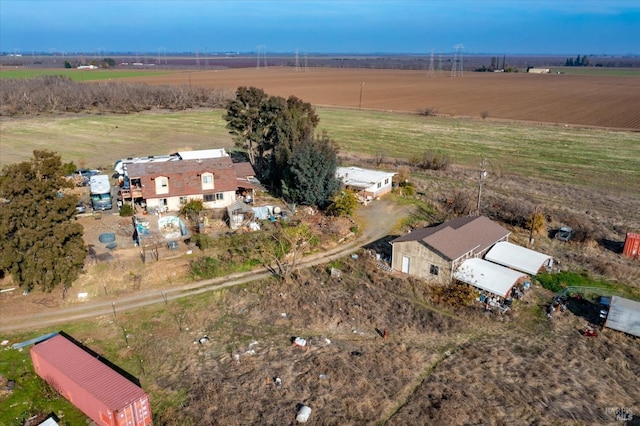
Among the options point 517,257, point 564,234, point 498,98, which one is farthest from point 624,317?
point 498,98

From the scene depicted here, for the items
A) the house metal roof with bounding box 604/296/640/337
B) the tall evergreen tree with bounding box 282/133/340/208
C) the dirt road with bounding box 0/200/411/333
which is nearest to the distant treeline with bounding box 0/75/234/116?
the tall evergreen tree with bounding box 282/133/340/208

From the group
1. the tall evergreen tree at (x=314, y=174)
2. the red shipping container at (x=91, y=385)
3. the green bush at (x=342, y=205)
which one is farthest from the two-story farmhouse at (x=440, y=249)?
the red shipping container at (x=91, y=385)

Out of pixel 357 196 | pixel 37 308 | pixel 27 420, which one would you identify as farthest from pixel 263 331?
pixel 357 196

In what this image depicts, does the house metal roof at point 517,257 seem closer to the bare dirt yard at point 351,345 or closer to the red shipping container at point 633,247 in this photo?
the bare dirt yard at point 351,345

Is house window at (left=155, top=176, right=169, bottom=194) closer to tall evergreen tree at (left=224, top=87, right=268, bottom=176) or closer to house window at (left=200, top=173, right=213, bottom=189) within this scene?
house window at (left=200, top=173, right=213, bottom=189)

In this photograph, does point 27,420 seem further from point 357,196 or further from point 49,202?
point 357,196

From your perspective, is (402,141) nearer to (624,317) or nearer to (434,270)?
(434,270)
